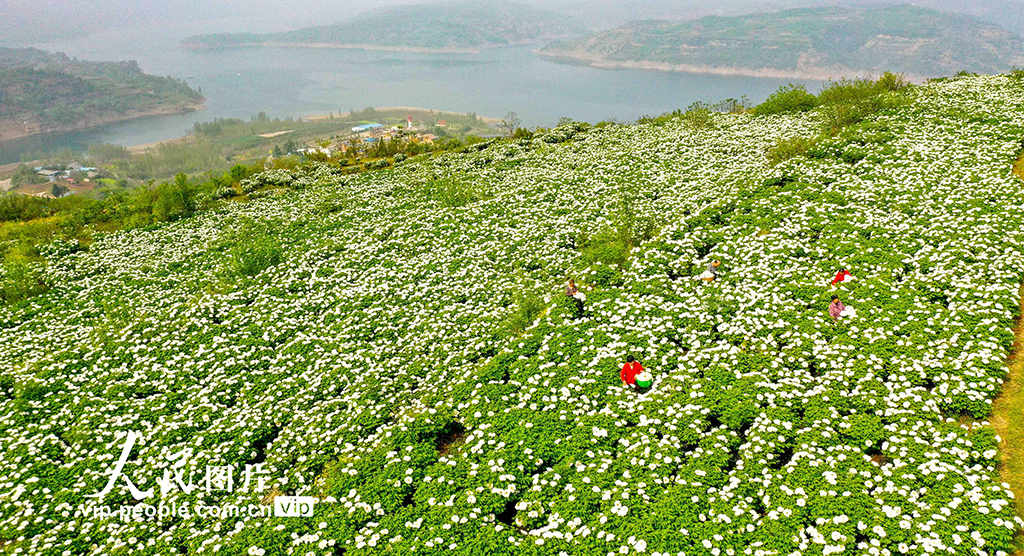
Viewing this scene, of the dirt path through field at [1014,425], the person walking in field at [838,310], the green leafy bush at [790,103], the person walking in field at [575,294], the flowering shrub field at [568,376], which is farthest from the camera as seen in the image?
the green leafy bush at [790,103]

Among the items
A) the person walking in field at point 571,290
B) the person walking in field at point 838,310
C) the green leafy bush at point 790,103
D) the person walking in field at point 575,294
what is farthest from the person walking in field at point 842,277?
the green leafy bush at point 790,103

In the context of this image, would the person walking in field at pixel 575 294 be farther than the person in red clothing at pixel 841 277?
Yes

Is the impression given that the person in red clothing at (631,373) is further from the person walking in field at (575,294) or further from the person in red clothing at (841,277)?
the person in red clothing at (841,277)

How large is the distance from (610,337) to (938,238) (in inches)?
533

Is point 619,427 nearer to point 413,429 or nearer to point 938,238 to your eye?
point 413,429

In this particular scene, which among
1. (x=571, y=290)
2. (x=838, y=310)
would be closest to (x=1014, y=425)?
(x=838, y=310)

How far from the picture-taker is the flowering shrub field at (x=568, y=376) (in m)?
10.8

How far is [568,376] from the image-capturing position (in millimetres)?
15195

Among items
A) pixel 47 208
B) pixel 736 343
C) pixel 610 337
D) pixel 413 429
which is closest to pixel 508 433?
pixel 413 429

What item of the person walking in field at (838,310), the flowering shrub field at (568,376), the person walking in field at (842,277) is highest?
the person walking in field at (842,277)

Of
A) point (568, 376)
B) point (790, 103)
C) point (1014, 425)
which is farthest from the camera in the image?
point (790, 103)

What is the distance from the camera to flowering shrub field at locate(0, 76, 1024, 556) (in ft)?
35.4

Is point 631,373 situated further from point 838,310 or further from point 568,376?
point 838,310

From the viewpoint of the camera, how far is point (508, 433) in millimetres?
13477
